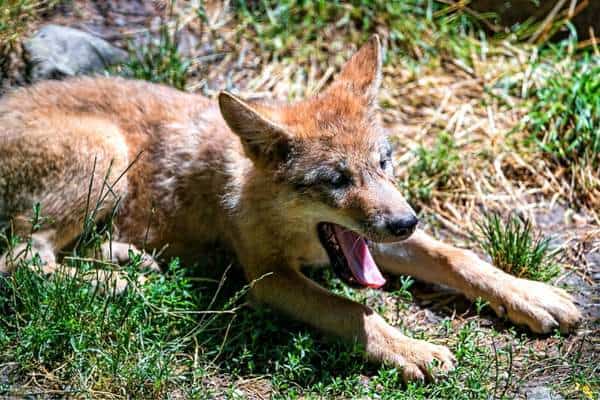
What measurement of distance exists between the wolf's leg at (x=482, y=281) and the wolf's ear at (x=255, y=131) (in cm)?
103

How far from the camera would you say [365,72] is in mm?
5410

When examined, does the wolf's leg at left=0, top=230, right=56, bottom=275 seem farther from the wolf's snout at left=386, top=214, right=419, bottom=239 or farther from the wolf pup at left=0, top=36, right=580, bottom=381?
the wolf's snout at left=386, top=214, right=419, bottom=239

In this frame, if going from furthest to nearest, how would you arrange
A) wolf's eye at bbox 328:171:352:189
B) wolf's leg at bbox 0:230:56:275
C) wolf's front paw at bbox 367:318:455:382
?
wolf's leg at bbox 0:230:56:275 < wolf's eye at bbox 328:171:352:189 < wolf's front paw at bbox 367:318:455:382

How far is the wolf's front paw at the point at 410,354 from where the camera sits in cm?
454

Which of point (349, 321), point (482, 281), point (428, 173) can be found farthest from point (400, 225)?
point (428, 173)

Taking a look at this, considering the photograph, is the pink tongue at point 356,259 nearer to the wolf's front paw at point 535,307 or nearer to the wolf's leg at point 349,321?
the wolf's leg at point 349,321

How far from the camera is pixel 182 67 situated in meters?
7.02

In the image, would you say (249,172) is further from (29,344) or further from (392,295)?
(29,344)

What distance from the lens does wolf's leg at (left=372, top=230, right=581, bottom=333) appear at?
4992 millimetres

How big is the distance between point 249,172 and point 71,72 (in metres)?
2.19

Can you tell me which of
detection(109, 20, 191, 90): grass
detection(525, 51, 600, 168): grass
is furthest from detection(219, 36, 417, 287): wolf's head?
detection(525, 51, 600, 168): grass

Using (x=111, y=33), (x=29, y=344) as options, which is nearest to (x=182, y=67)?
(x=111, y=33)

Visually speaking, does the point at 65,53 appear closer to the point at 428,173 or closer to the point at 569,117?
the point at 428,173

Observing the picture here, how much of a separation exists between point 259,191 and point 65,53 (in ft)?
8.27
